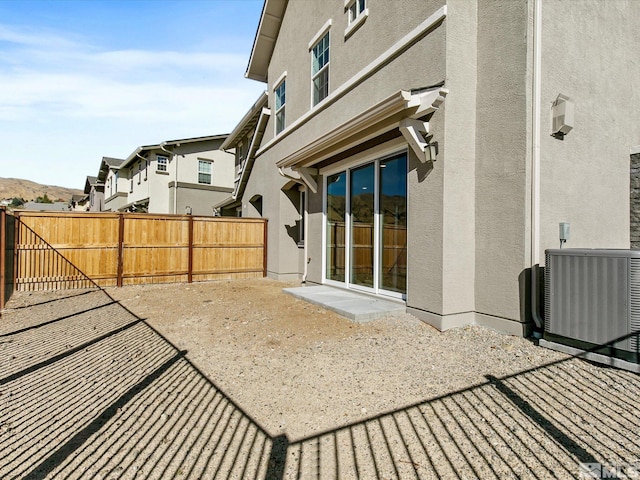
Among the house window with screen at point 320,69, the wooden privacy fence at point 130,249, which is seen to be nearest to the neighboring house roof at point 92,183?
the wooden privacy fence at point 130,249

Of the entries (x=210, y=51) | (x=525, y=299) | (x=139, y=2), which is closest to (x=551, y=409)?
(x=525, y=299)

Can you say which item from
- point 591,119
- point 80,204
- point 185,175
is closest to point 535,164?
point 591,119

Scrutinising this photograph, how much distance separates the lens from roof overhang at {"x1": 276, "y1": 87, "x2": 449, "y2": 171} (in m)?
4.82

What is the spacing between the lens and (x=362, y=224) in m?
6.97

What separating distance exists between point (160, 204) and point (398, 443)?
64.2ft

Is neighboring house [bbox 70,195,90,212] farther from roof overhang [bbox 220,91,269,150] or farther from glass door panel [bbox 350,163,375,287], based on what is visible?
glass door panel [bbox 350,163,375,287]

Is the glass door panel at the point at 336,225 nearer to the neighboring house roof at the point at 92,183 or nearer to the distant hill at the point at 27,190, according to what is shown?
the neighboring house roof at the point at 92,183

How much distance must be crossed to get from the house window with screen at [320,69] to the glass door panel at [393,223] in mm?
3477

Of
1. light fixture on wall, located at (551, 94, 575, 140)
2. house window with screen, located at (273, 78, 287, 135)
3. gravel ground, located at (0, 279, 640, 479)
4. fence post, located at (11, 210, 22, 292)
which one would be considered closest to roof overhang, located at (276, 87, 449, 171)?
light fixture on wall, located at (551, 94, 575, 140)

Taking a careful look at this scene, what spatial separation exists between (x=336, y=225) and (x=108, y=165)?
24934mm

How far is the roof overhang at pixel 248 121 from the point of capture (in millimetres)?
12634

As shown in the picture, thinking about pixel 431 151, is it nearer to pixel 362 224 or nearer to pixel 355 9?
pixel 362 224

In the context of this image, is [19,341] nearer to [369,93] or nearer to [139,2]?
[369,93]

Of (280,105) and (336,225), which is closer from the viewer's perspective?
(336,225)
